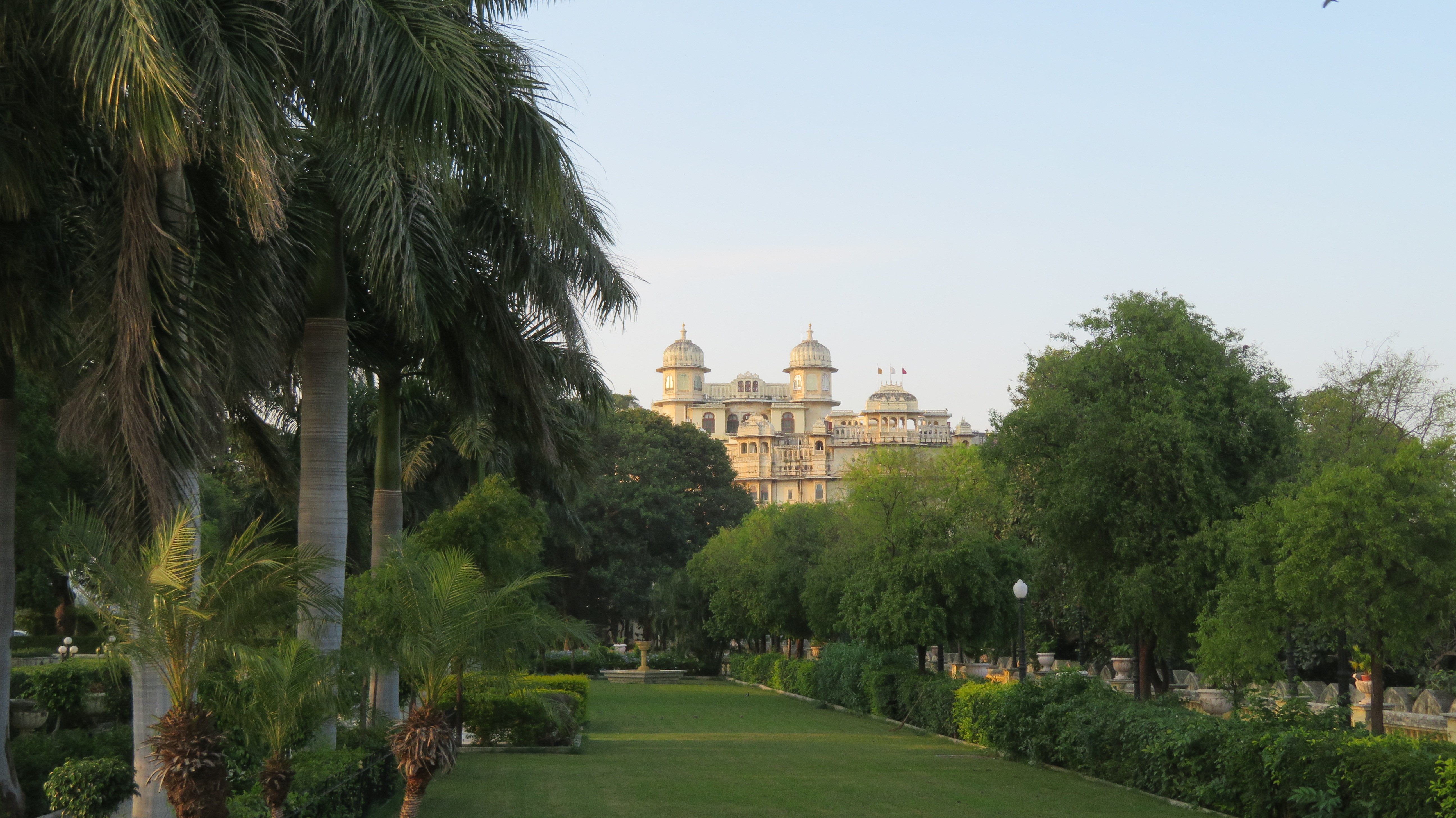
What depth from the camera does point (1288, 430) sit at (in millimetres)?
21938

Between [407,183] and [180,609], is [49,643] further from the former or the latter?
[180,609]

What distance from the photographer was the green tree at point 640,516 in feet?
206

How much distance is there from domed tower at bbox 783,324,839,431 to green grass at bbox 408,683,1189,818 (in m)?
98.8

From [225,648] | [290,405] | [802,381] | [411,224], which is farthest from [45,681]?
[802,381]

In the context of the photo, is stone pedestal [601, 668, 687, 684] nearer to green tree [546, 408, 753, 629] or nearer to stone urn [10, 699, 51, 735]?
green tree [546, 408, 753, 629]

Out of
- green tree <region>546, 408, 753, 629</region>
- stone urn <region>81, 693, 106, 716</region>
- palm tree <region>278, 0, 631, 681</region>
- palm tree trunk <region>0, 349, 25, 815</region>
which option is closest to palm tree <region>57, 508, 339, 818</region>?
palm tree <region>278, 0, 631, 681</region>

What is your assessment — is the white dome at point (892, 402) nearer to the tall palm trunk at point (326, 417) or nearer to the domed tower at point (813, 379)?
the domed tower at point (813, 379)

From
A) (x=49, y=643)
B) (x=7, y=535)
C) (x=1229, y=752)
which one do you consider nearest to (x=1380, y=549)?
(x=1229, y=752)

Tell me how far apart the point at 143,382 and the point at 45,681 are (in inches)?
457

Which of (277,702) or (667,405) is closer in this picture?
(277,702)

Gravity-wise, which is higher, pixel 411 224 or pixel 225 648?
pixel 411 224

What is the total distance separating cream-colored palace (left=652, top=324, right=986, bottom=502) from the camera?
118m

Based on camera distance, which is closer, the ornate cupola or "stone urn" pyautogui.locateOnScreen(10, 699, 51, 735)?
"stone urn" pyautogui.locateOnScreen(10, 699, 51, 735)

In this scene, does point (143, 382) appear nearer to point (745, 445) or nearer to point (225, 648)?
point (225, 648)
